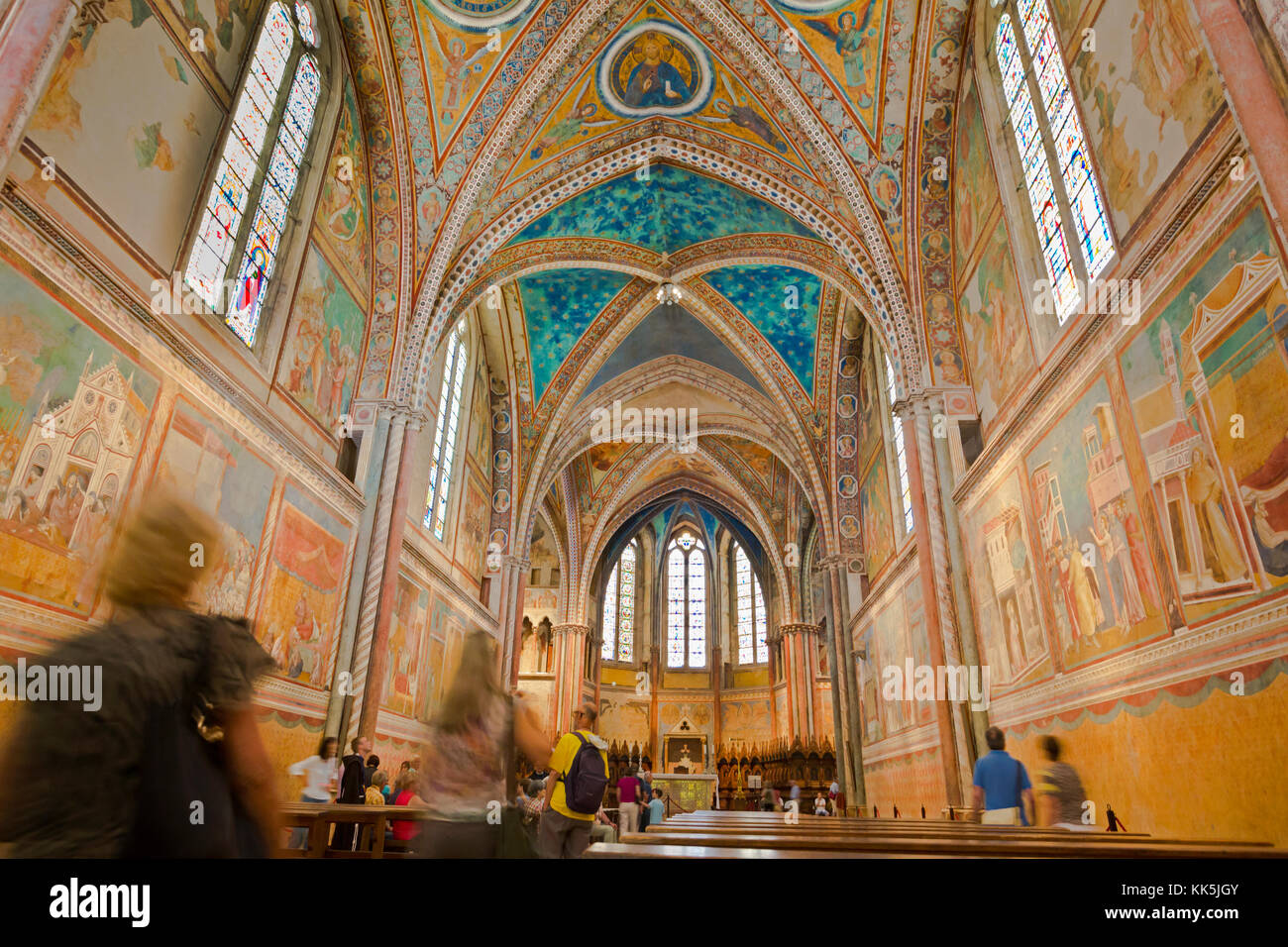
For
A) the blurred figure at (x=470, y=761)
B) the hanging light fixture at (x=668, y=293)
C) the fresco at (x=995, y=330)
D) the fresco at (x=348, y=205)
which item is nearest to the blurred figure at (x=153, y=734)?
the blurred figure at (x=470, y=761)

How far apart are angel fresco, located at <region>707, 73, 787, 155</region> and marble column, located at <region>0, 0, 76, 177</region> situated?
31.1ft

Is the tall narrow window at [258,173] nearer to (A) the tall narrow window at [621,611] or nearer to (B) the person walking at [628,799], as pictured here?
(B) the person walking at [628,799]

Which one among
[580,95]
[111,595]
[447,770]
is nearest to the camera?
[111,595]

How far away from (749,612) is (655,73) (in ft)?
70.6

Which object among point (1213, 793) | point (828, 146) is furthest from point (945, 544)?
point (828, 146)

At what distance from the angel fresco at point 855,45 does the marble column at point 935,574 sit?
4.62 metres

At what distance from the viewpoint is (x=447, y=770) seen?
282cm

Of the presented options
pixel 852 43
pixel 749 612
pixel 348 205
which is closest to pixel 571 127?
pixel 348 205

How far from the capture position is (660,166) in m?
13.8

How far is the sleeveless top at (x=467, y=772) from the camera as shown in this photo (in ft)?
9.16

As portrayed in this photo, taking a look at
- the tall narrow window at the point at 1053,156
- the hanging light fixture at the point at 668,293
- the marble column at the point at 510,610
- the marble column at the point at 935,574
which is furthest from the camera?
the marble column at the point at 510,610
